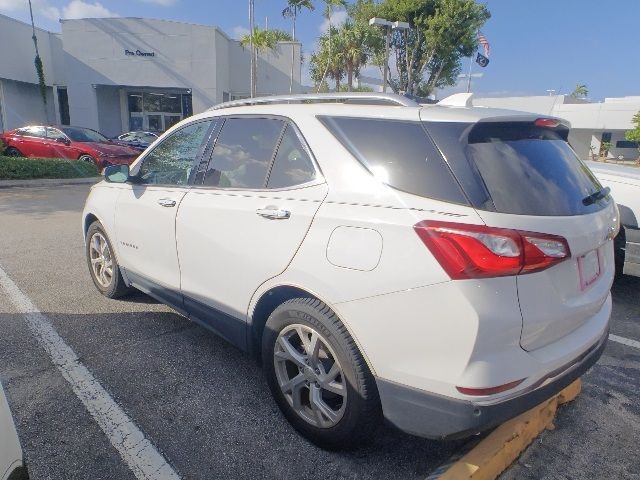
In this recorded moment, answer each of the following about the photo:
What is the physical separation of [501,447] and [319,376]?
3.14 ft

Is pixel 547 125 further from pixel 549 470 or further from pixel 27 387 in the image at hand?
pixel 27 387

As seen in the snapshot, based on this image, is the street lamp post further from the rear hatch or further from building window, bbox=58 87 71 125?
building window, bbox=58 87 71 125

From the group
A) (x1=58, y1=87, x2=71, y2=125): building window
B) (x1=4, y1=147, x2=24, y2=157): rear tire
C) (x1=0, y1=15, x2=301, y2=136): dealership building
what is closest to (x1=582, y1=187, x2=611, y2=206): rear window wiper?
(x1=4, y1=147, x2=24, y2=157): rear tire

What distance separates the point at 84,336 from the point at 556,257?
3.41 meters

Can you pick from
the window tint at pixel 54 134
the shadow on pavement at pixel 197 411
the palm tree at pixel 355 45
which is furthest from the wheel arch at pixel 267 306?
the palm tree at pixel 355 45

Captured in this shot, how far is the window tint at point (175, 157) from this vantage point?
10.4 feet

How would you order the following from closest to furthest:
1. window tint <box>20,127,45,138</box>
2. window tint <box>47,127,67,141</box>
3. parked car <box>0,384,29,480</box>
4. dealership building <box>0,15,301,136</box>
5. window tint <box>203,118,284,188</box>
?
parked car <box>0,384,29,480</box>
window tint <box>203,118,284,188</box>
window tint <box>47,127,67,141</box>
window tint <box>20,127,45,138</box>
dealership building <box>0,15,301,136</box>

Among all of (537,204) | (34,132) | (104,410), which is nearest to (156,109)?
(34,132)

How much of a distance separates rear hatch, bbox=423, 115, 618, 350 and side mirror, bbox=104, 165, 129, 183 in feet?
8.73

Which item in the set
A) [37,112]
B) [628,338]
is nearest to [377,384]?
[628,338]

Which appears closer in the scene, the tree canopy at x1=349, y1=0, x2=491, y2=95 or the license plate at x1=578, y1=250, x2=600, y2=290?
the license plate at x1=578, y1=250, x2=600, y2=290

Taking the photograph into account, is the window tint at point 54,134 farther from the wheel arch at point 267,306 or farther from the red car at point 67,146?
the wheel arch at point 267,306

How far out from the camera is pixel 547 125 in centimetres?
222

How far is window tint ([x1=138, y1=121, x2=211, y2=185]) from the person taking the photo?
317cm
